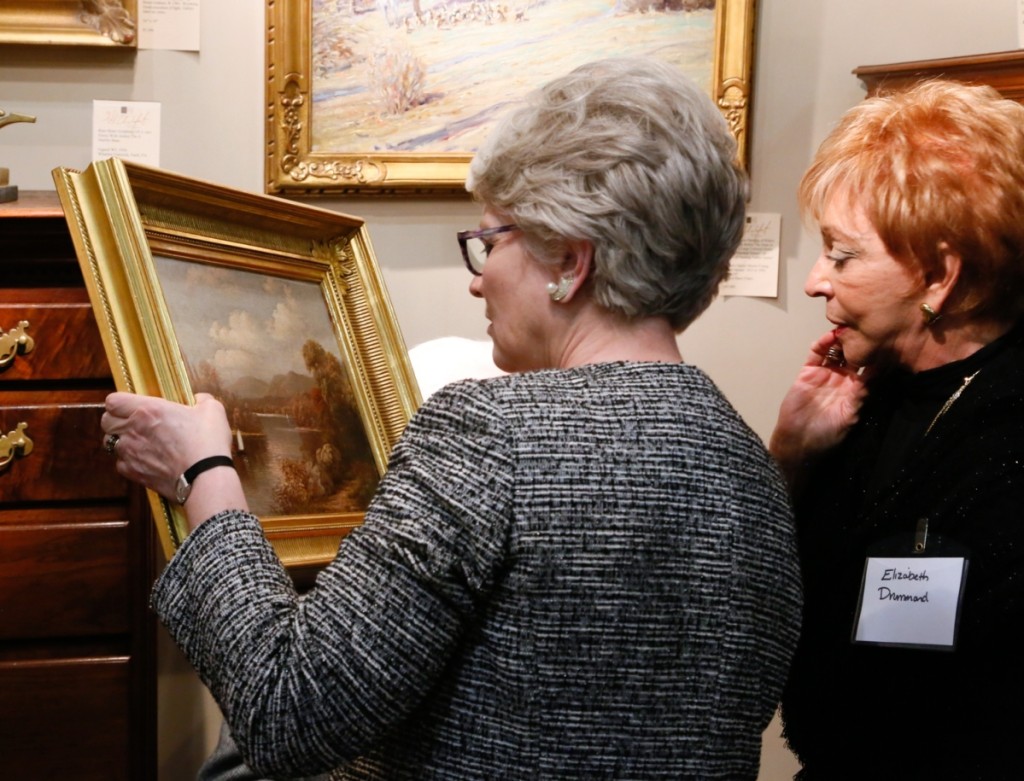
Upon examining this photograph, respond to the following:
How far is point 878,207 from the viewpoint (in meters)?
1.74

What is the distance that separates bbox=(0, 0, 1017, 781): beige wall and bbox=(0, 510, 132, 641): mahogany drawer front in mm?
816

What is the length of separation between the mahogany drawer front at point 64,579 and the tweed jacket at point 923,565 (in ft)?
3.76

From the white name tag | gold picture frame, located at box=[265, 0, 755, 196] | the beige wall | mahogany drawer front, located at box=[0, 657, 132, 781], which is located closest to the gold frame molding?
the beige wall

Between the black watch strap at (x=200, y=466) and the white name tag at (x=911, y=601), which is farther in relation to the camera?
the white name tag at (x=911, y=601)

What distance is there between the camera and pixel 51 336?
185cm

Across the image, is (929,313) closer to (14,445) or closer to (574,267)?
(574,267)

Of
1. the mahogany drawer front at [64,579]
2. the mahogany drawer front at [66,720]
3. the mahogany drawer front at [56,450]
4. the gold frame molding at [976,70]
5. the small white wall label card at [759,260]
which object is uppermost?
the gold frame molding at [976,70]

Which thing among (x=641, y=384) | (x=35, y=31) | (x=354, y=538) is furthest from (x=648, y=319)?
(x=35, y=31)

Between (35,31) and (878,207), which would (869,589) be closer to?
(878,207)

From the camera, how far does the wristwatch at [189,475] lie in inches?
50.9

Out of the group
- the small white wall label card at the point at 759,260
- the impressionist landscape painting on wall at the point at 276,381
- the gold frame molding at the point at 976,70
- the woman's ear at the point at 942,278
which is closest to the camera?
the impressionist landscape painting on wall at the point at 276,381

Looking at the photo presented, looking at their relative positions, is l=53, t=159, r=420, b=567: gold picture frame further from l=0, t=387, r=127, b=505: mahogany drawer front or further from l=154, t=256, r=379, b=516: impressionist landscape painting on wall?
l=0, t=387, r=127, b=505: mahogany drawer front

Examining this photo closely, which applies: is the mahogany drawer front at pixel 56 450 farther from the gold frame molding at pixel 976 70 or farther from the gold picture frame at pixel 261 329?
the gold frame molding at pixel 976 70

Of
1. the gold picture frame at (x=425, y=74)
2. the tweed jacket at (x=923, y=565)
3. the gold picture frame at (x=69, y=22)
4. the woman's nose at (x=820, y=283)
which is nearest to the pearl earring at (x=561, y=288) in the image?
the woman's nose at (x=820, y=283)
